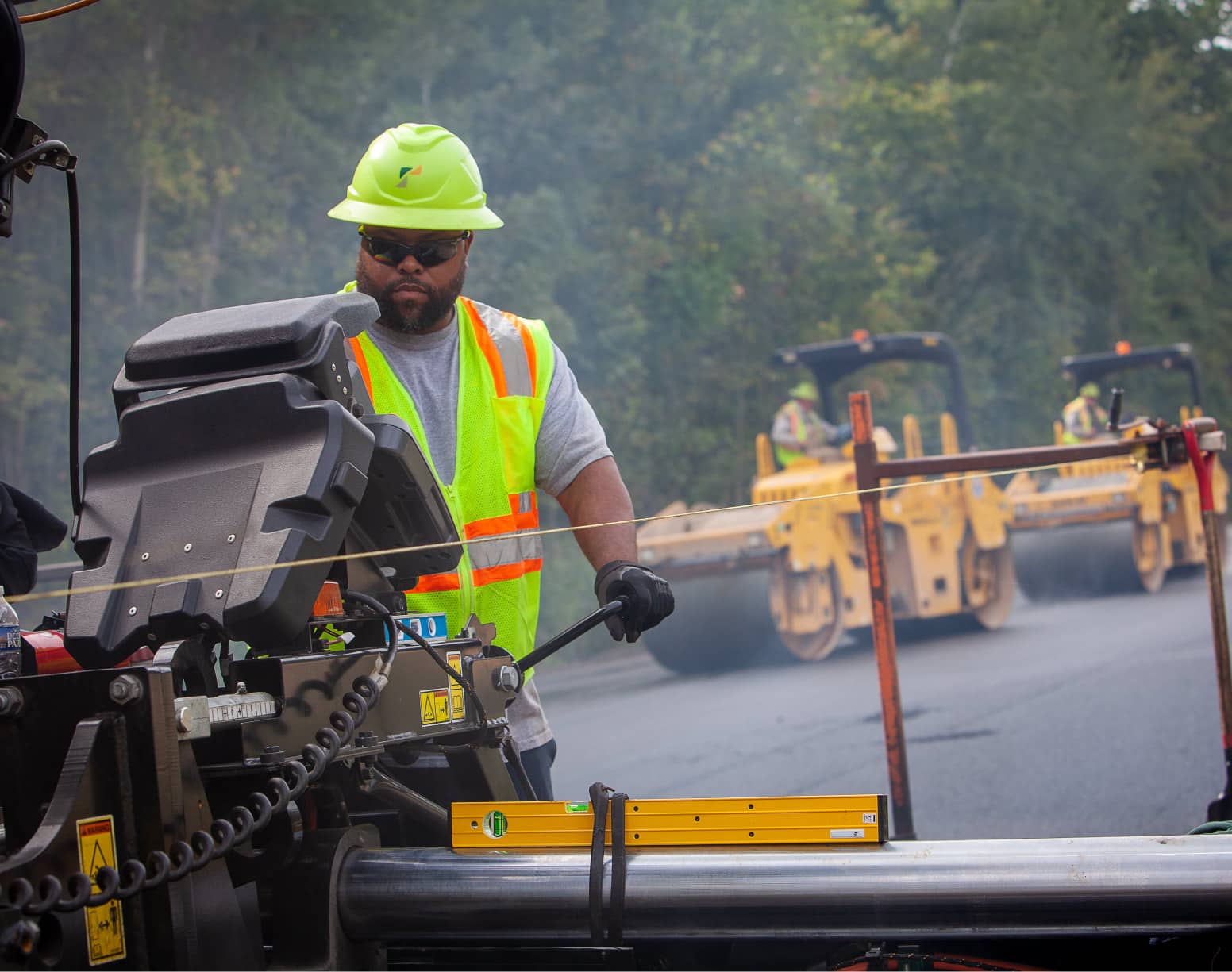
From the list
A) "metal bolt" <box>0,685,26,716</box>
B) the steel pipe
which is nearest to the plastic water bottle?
"metal bolt" <box>0,685,26,716</box>

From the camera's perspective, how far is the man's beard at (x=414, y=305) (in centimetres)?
350

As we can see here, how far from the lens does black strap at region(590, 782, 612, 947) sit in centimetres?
246

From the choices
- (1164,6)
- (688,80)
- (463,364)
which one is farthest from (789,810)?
(1164,6)

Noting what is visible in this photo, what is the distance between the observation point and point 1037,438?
29.7 metres

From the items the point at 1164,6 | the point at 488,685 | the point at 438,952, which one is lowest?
the point at 438,952

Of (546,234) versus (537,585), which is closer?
(537,585)

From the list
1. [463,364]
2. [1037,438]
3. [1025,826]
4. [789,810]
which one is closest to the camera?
[789,810]

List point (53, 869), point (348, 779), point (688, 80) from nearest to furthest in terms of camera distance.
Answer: point (53, 869) → point (348, 779) → point (688, 80)

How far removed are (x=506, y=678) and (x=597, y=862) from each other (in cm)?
57

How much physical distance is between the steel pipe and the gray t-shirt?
3.04 feet

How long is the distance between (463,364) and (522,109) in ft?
54.4

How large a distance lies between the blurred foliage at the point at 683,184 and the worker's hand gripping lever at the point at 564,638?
Result: 12.8 m

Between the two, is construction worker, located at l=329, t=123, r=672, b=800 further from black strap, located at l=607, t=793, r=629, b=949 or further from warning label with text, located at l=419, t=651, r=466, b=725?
black strap, located at l=607, t=793, r=629, b=949

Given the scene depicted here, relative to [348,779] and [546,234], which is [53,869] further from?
[546,234]
